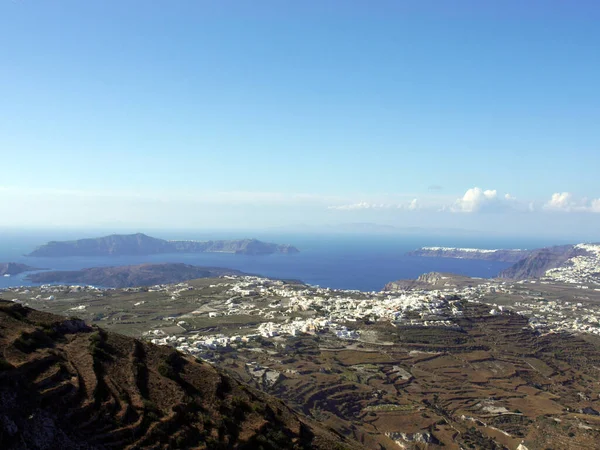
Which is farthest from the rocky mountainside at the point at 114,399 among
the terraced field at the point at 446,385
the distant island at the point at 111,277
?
the distant island at the point at 111,277

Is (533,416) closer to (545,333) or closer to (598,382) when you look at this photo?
(598,382)

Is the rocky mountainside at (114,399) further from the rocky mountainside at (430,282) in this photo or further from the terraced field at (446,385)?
the rocky mountainside at (430,282)

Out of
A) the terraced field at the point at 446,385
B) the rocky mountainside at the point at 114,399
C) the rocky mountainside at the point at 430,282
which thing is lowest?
the rocky mountainside at the point at 430,282

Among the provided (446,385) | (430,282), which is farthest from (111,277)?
(446,385)

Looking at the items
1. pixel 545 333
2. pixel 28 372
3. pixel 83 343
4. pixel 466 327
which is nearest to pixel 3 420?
pixel 28 372

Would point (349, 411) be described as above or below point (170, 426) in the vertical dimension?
below

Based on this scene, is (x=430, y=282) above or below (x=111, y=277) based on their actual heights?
below

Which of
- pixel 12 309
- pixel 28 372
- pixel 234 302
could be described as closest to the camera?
pixel 28 372

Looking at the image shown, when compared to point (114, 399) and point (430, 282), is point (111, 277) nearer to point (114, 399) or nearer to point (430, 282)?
point (430, 282)
